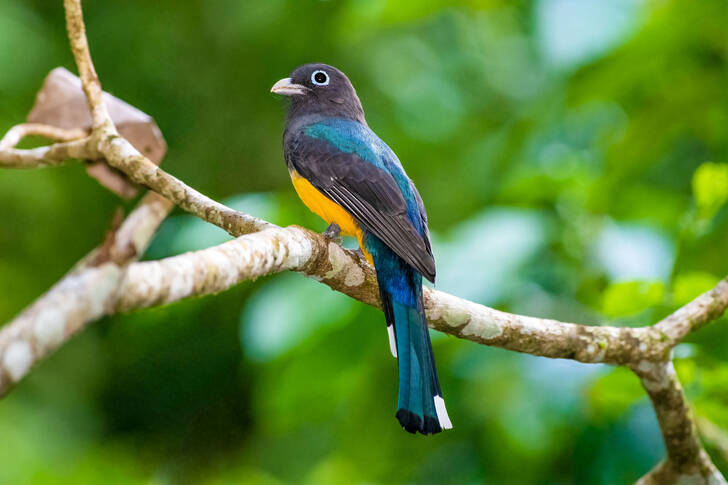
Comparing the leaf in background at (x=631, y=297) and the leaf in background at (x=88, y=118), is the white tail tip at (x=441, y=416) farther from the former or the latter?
the leaf in background at (x=88, y=118)

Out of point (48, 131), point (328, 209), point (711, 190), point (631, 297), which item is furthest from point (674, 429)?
point (48, 131)

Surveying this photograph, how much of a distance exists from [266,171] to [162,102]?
3.15ft

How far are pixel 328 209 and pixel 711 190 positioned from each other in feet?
4.66

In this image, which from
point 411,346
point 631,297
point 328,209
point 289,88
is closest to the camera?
point 411,346

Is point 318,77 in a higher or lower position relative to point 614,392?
higher

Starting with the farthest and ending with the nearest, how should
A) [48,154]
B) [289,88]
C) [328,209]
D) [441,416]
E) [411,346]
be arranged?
[289,88]
[328,209]
[48,154]
[411,346]
[441,416]

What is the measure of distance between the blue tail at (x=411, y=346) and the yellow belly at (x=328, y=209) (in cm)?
18

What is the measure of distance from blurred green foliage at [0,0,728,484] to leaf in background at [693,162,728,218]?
13 millimetres

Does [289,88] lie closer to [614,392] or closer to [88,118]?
[88,118]

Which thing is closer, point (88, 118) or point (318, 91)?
point (88, 118)

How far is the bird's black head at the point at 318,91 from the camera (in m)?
4.01

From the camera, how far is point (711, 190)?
321 cm

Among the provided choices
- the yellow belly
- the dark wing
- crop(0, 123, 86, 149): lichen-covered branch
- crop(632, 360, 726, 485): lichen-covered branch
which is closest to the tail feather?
the dark wing

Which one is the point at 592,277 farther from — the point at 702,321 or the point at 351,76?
the point at 351,76
